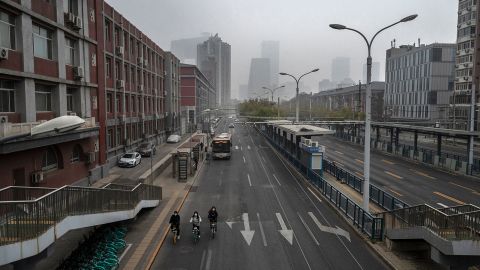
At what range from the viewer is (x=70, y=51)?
27.8 meters

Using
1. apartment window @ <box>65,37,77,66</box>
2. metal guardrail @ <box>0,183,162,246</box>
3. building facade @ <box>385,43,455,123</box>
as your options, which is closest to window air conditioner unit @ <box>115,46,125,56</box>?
apartment window @ <box>65,37,77,66</box>

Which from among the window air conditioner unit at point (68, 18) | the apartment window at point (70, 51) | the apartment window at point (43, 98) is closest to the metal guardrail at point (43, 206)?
the apartment window at point (43, 98)

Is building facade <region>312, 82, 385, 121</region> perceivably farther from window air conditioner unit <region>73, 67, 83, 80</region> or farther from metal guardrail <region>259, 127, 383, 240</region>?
window air conditioner unit <region>73, 67, 83, 80</region>

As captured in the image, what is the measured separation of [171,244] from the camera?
18672mm

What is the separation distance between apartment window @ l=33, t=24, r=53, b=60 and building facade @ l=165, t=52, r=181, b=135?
4656 cm

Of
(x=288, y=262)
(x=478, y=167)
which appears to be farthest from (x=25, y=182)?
(x=478, y=167)

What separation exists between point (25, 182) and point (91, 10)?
53.9 feet

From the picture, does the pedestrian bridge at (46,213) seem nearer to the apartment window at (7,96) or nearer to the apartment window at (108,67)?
the apartment window at (7,96)

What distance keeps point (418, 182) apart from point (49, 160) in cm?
3010

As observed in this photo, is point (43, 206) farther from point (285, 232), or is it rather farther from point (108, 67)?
point (108, 67)

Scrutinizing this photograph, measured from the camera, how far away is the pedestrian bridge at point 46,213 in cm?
1074

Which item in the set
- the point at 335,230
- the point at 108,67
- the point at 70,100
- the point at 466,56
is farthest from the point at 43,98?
the point at 466,56

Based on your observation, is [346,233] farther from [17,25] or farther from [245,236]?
[17,25]

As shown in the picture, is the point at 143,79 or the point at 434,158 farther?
the point at 143,79
